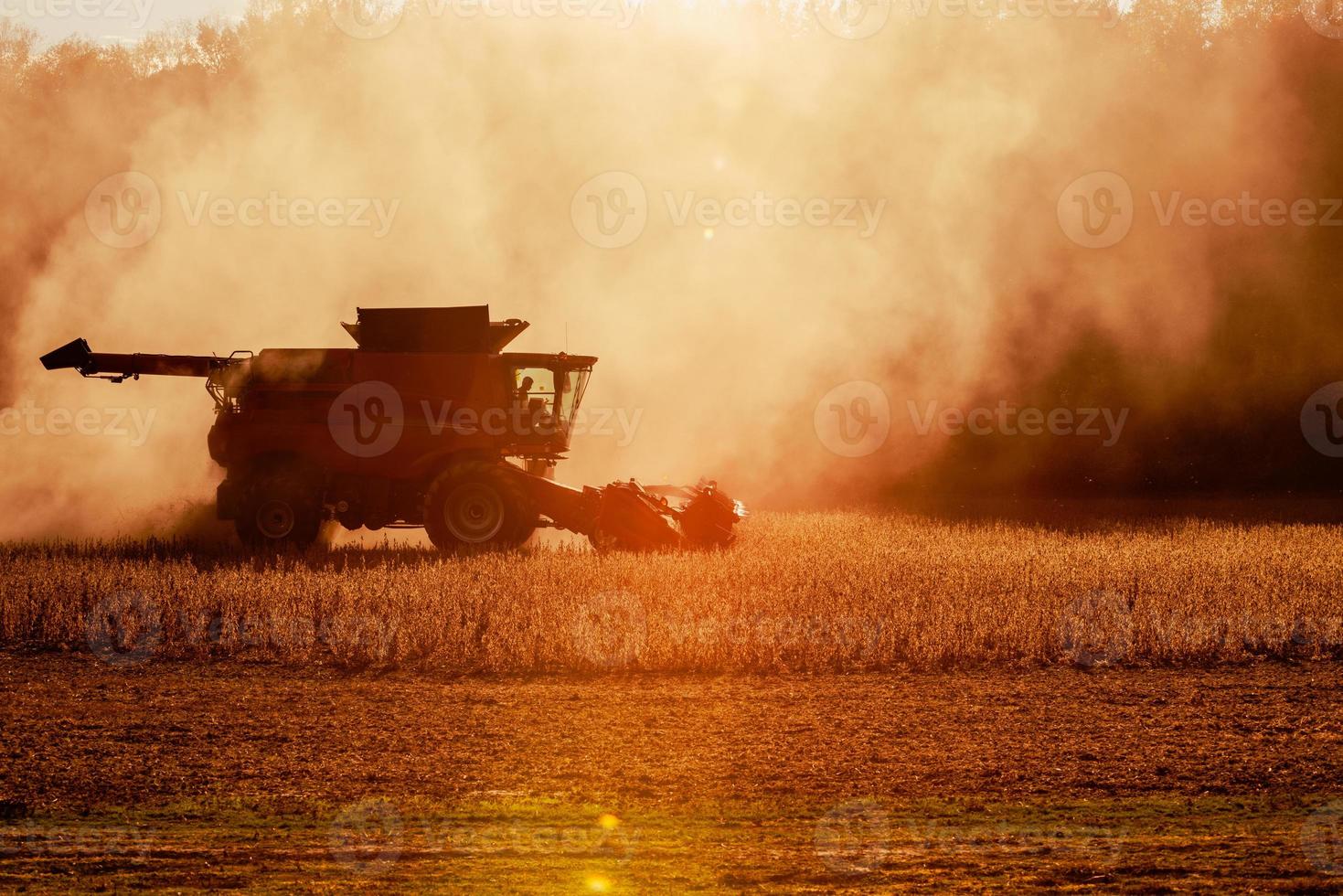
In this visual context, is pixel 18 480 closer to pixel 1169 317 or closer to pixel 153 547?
pixel 153 547

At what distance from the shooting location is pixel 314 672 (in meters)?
9.52

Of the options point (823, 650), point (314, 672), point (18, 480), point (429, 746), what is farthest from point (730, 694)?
point (18, 480)

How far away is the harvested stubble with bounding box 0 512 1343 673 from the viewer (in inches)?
389

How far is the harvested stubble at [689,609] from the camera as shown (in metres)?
9.89

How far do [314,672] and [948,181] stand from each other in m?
19.6
